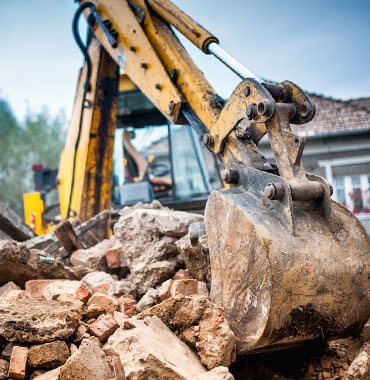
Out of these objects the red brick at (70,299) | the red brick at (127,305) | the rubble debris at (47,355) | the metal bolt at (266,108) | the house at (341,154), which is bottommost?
the rubble debris at (47,355)

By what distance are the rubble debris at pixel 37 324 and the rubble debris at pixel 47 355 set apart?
0.04m

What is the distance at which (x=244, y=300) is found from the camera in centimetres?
264

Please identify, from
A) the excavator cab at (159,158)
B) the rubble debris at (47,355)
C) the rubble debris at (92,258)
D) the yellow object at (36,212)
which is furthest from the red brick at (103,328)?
the yellow object at (36,212)

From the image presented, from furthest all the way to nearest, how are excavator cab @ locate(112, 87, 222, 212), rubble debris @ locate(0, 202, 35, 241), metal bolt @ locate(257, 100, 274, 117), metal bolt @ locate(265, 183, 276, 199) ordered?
excavator cab @ locate(112, 87, 222, 212)
rubble debris @ locate(0, 202, 35, 241)
metal bolt @ locate(257, 100, 274, 117)
metal bolt @ locate(265, 183, 276, 199)

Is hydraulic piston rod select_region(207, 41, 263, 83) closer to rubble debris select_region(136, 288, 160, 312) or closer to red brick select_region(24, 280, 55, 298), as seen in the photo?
rubble debris select_region(136, 288, 160, 312)

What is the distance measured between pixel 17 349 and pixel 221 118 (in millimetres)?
1807

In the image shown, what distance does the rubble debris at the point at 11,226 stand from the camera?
4.87 m

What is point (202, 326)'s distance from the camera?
2648 mm

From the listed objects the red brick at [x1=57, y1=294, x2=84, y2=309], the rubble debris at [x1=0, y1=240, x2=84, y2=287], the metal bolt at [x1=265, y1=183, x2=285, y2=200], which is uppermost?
the metal bolt at [x1=265, y1=183, x2=285, y2=200]

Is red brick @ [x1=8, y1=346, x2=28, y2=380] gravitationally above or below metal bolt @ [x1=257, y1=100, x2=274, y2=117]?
below

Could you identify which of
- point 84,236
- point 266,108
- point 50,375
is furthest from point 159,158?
point 50,375

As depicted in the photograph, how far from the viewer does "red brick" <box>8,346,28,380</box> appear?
8.14 ft

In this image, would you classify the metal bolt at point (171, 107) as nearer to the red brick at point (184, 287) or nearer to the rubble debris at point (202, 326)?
the red brick at point (184, 287)

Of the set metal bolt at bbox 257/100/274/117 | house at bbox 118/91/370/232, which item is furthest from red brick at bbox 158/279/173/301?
house at bbox 118/91/370/232
